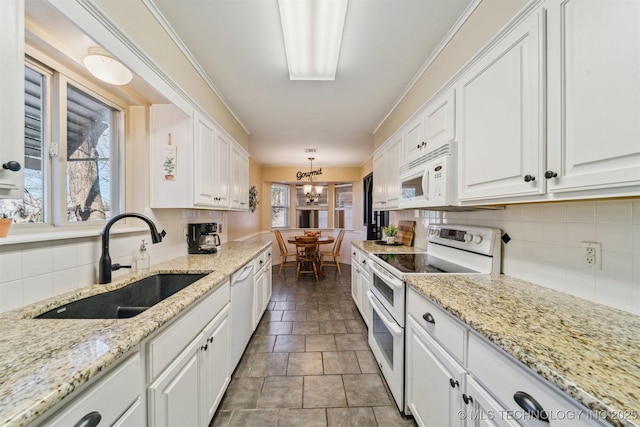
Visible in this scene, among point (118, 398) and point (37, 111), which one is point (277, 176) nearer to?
point (37, 111)

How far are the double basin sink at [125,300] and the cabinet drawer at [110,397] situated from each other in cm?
54

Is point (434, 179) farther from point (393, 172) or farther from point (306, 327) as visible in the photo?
point (306, 327)

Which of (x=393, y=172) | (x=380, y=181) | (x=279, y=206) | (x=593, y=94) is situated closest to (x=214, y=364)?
(x=593, y=94)

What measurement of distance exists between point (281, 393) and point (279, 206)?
16.0ft

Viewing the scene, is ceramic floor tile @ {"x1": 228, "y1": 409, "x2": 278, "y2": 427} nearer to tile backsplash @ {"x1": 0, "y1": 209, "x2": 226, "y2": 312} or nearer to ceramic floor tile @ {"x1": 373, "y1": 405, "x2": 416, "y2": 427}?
ceramic floor tile @ {"x1": 373, "y1": 405, "x2": 416, "y2": 427}

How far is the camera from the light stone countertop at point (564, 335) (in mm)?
516

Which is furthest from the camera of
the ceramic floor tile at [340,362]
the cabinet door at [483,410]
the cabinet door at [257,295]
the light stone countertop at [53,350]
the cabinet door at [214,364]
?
the cabinet door at [257,295]

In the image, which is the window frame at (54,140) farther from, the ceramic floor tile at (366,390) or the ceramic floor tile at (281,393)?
the ceramic floor tile at (366,390)

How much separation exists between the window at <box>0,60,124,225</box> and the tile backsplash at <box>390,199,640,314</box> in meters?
2.48

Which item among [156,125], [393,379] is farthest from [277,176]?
[393,379]

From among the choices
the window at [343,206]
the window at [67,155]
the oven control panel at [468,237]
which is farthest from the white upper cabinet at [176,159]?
the window at [343,206]

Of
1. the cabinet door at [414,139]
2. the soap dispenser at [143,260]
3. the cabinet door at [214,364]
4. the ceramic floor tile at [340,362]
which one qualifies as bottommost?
the ceramic floor tile at [340,362]

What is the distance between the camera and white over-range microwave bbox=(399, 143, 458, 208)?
1519mm

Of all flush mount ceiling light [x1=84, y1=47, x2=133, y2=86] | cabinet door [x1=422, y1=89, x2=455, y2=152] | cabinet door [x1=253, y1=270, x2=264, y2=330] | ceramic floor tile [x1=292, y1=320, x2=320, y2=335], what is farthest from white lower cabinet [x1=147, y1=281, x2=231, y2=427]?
cabinet door [x1=422, y1=89, x2=455, y2=152]
